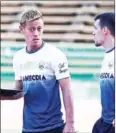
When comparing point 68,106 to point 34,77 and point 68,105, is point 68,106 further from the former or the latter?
point 34,77

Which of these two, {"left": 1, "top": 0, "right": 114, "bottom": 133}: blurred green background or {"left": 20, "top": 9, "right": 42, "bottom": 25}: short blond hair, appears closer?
{"left": 20, "top": 9, "right": 42, "bottom": 25}: short blond hair

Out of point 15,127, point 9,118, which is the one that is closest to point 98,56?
point 9,118

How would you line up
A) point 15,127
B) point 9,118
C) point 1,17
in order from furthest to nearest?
point 1,17, point 9,118, point 15,127

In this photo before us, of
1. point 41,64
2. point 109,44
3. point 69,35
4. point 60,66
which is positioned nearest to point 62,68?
point 60,66

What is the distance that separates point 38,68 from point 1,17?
35.6 feet

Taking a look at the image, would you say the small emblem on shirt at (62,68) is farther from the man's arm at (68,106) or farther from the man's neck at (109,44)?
the man's neck at (109,44)

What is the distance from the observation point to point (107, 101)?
2520 mm

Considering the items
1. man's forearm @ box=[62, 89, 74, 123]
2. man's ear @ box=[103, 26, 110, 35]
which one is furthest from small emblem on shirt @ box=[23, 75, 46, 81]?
man's ear @ box=[103, 26, 110, 35]

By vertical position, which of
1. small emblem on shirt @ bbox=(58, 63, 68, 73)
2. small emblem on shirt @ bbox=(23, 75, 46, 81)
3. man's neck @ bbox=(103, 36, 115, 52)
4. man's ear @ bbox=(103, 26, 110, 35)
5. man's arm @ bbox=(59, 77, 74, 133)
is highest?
man's ear @ bbox=(103, 26, 110, 35)

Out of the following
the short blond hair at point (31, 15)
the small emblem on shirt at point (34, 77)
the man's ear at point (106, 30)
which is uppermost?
the short blond hair at point (31, 15)

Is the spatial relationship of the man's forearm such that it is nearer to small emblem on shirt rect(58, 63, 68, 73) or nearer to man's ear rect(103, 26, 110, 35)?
small emblem on shirt rect(58, 63, 68, 73)

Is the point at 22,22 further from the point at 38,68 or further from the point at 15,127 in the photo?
the point at 15,127

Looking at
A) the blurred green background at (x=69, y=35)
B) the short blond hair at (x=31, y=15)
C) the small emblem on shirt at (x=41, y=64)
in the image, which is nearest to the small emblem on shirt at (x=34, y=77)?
the small emblem on shirt at (x=41, y=64)

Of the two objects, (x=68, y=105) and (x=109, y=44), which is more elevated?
(x=109, y=44)
